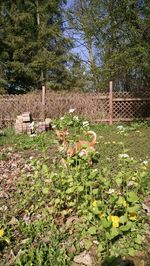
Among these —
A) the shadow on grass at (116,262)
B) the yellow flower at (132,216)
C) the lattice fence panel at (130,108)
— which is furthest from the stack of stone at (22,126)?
the shadow on grass at (116,262)

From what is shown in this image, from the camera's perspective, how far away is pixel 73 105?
1511 centimetres

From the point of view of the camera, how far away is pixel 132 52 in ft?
40.2

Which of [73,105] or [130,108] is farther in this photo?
[130,108]

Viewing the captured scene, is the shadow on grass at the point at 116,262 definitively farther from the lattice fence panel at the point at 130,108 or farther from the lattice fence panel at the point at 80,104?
the lattice fence panel at the point at 130,108

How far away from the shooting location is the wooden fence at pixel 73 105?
14.9 metres

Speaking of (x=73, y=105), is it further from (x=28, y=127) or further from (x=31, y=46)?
(x=31, y=46)

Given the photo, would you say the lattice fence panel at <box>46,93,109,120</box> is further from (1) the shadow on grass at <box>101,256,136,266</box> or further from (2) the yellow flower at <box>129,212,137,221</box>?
(1) the shadow on grass at <box>101,256,136,266</box>

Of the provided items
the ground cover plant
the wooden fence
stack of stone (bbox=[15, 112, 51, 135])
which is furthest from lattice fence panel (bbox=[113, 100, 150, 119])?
the ground cover plant

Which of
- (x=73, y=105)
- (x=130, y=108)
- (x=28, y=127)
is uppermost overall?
(x=73, y=105)

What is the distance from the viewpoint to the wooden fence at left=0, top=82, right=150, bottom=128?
14.9 meters

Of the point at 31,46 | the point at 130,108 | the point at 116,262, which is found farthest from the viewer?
the point at 31,46

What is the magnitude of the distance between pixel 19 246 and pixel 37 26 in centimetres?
2619

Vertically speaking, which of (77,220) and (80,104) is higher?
(80,104)

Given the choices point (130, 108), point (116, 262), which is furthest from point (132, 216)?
point (130, 108)
